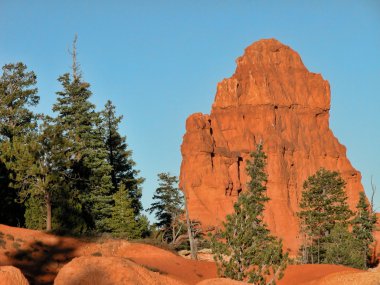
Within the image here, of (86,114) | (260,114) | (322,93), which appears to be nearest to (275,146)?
(260,114)

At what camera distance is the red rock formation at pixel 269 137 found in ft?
337

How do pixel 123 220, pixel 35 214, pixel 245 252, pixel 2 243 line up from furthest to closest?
pixel 123 220 < pixel 35 214 < pixel 2 243 < pixel 245 252

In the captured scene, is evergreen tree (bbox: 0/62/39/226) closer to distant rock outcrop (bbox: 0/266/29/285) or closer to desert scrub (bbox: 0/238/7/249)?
desert scrub (bbox: 0/238/7/249)

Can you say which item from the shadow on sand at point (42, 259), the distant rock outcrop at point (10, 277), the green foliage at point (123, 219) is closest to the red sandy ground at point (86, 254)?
the shadow on sand at point (42, 259)

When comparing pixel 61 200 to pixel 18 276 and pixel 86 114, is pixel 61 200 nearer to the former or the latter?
pixel 86 114

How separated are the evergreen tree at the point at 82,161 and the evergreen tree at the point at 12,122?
12.5ft

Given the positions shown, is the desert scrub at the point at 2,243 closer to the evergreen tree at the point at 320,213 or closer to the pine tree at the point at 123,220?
the pine tree at the point at 123,220

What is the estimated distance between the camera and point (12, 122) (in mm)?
58969

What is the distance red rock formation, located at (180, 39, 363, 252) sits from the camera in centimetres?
10275

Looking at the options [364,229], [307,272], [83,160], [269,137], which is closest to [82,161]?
[83,160]

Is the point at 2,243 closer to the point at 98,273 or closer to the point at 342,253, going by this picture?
the point at 98,273

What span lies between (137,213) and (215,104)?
5402 cm

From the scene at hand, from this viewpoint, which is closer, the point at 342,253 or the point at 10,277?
the point at 10,277

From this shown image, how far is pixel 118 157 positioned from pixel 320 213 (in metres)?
21.5
